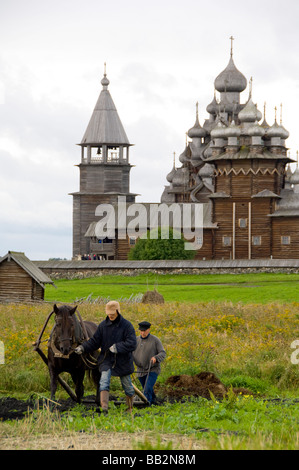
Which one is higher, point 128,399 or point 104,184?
point 104,184

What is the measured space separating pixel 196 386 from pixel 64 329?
148 inches

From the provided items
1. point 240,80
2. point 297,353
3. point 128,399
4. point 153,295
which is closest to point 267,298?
point 153,295

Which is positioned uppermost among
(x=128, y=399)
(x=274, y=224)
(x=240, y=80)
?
(x=240, y=80)

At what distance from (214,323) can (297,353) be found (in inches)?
173

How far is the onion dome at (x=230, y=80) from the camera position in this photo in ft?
243

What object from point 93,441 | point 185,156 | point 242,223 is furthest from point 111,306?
point 185,156

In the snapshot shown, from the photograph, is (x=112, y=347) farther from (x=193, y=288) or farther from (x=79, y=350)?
(x=193, y=288)

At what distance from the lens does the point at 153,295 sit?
99.2ft

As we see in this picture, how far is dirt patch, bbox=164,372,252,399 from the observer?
14505 mm

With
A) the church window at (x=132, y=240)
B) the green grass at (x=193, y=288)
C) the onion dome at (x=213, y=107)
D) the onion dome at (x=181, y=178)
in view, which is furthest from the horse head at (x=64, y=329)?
the onion dome at (x=213, y=107)

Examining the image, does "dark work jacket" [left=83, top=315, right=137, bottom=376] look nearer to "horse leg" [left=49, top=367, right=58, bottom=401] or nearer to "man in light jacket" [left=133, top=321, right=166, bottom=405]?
"horse leg" [left=49, top=367, right=58, bottom=401]

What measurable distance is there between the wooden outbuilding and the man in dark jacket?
2097 centimetres

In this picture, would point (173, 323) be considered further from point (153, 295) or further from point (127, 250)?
point (127, 250)

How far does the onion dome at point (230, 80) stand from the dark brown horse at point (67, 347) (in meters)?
63.3
